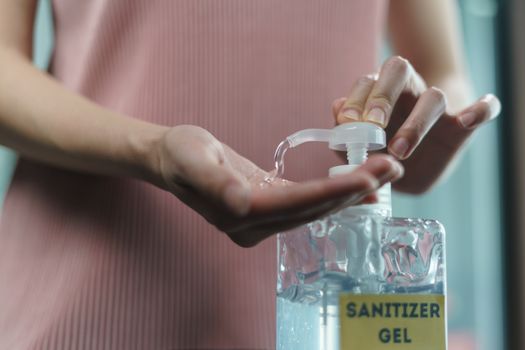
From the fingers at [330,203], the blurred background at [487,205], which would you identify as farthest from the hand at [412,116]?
the blurred background at [487,205]

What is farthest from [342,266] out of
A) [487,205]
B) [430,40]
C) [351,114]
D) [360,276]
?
[487,205]

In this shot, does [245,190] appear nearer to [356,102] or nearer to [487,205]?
[356,102]

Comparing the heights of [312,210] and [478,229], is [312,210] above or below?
below

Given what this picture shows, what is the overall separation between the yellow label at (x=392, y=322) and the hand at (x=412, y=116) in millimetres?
115

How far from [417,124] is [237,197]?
0.21m

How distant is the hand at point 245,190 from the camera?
0.31 m

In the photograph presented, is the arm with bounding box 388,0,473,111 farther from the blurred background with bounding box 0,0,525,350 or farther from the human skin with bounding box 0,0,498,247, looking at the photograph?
the blurred background with bounding box 0,0,525,350

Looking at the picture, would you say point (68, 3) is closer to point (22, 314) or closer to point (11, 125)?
point (11, 125)

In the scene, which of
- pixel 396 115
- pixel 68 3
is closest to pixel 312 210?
pixel 396 115

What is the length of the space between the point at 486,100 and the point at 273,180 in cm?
26

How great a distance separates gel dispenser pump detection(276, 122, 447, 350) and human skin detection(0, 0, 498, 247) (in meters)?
0.04

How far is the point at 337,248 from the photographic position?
447mm

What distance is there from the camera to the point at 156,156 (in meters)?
0.39

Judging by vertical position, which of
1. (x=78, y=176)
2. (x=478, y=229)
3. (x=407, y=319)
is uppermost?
(x=478, y=229)
